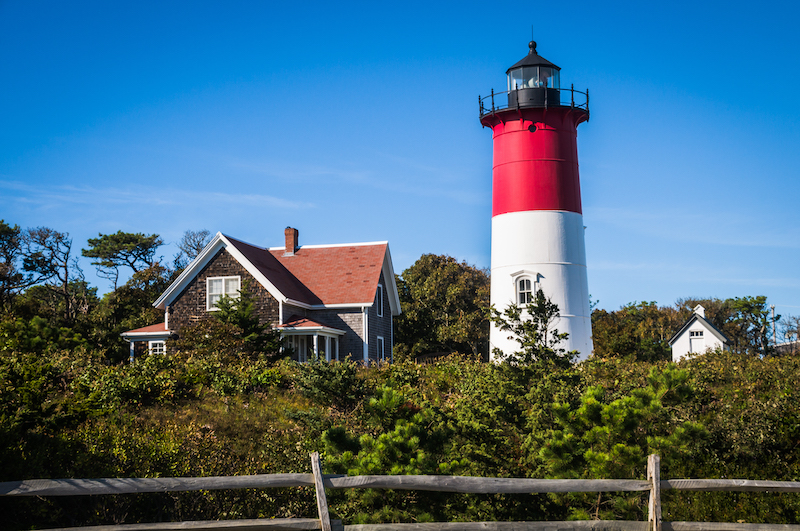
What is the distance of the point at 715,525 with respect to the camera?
7.34m

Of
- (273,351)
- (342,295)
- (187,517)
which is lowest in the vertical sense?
(187,517)

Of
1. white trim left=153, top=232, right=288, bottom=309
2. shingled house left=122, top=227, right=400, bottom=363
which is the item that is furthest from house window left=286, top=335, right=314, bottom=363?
white trim left=153, top=232, right=288, bottom=309

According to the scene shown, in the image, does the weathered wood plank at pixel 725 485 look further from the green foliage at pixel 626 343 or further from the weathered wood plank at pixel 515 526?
the green foliage at pixel 626 343

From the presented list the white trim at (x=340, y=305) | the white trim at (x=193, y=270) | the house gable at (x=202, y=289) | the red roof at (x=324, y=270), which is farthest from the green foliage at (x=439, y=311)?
the white trim at (x=193, y=270)

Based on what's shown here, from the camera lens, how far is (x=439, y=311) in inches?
1527

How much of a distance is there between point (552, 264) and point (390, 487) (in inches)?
595

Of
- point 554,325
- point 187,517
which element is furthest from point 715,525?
point 554,325

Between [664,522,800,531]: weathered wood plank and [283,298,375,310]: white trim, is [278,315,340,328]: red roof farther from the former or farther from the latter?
[664,522,800,531]: weathered wood plank

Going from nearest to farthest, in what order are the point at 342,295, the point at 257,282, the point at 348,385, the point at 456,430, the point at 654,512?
the point at 654,512, the point at 456,430, the point at 348,385, the point at 257,282, the point at 342,295

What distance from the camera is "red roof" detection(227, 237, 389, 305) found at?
87.0ft

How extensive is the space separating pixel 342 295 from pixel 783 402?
18050mm

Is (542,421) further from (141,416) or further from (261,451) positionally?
(141,416)

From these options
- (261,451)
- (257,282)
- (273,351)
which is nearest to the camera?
(261,451)

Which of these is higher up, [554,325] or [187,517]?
[554,325]
